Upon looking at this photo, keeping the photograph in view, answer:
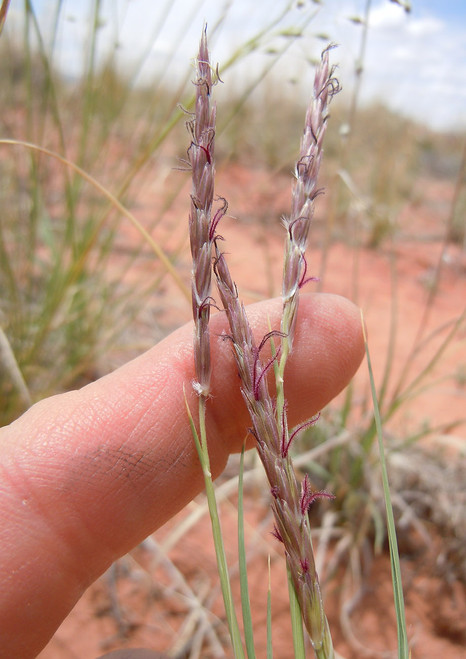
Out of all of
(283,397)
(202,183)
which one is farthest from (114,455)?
(202,183)

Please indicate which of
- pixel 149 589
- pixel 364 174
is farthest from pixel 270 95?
pixel 149 589

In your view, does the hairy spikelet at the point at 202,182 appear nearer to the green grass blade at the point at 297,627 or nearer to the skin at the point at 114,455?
the skin at the point at 114,455

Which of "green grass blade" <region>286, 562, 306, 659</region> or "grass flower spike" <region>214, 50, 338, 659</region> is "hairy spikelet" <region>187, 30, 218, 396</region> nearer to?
"grass flower spike" <region>214, 50, 338, 659</region>

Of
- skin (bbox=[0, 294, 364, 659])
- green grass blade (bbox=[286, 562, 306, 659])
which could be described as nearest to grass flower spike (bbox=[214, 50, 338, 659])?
green grass blade (bbox=[286, 562, 306, 659])

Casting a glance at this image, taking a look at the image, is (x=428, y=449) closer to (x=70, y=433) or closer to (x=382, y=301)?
(x=70, y=433)

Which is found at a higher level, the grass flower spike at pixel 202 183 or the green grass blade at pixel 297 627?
the grass flower spike at pixel 202 183

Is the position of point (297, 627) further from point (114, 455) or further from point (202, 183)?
point (202, 183)

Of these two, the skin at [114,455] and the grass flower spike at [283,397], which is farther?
the skin at [114,455]

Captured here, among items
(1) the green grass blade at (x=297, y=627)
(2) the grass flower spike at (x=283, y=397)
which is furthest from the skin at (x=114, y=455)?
(1) the green grass blade at (x=297, y=627)

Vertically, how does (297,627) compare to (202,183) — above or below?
below
